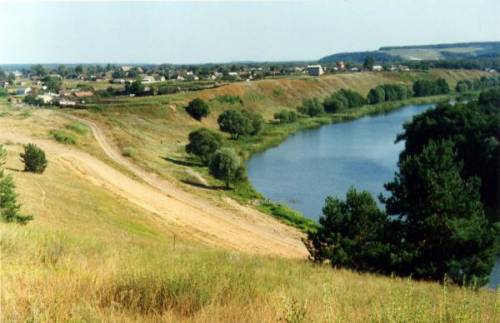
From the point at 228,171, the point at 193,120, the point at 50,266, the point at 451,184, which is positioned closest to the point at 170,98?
the point at 193,120

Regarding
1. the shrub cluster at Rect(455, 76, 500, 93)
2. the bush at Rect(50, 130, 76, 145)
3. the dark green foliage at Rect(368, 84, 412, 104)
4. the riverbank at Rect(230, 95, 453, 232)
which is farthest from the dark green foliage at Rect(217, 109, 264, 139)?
the shrub cluster at Rect(455, 76, 500, 93)

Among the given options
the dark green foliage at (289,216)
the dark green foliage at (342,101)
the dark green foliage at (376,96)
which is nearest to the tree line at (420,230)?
the dark green foliage at (289,216)

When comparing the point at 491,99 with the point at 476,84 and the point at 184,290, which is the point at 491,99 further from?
the point at 476,84

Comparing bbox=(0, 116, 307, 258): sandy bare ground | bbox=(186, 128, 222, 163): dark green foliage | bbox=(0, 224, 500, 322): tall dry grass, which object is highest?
bbox=(0, 224, 500, 322): tall dry grass

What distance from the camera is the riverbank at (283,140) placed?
34469mm

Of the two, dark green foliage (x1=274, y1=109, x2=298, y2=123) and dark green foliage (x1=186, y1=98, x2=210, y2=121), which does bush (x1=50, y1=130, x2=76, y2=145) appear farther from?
dark green foliage (x1=274, y1=109, x2=298, y2=123)

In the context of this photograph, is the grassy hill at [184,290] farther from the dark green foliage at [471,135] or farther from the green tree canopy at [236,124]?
the green tree canopy at [236,124]

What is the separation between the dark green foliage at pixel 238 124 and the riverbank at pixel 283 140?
1413 millimetres

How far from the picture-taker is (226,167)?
139ft

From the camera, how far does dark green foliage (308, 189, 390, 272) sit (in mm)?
16844

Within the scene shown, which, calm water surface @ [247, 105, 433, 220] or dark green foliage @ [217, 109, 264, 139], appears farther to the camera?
dark green foliage @ [217, 109, 264, 139]

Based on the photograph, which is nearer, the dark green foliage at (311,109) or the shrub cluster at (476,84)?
the dark green foliage at (311,109)

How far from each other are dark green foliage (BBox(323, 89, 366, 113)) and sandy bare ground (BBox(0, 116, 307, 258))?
6269 centimetres

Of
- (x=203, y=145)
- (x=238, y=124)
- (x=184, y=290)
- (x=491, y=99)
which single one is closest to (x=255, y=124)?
(x=238, y=124)
